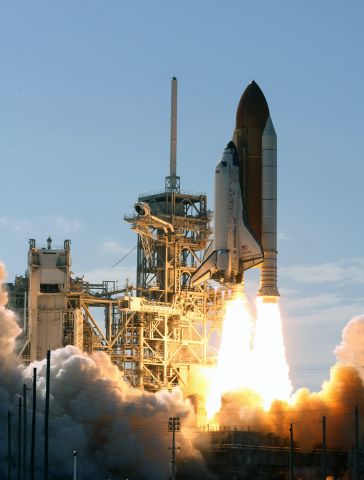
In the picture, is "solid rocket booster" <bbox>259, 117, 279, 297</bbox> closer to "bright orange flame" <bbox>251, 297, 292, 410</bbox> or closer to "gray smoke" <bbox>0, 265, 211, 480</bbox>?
"bright orange flame" <bbox>251, 297, 292, 410</bbox>

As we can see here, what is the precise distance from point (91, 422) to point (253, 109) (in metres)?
24.2

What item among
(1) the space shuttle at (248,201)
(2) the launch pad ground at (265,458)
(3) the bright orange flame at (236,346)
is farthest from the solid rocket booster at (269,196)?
(2) the launch pad ground at (265,458)

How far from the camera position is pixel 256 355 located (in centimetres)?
8831

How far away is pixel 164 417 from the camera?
89.4m

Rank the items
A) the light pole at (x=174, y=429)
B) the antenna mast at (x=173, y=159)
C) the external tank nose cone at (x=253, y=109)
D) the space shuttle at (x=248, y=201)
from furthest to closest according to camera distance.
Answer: the antenna mast at (x=173, y=159)
the external tank nose cone at (x=253, y=109)
the space shuttle at (x=248, y=201)
the light pole at (x=174, y=429)

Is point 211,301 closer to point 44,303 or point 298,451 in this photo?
point 44,303

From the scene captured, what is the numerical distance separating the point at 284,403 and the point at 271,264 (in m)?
9.51

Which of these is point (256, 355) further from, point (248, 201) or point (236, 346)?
point (248, 201)

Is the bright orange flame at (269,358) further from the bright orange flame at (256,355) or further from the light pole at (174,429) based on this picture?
the light pole at (174,429)

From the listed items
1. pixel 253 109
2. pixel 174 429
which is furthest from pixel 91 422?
pixel 253 109

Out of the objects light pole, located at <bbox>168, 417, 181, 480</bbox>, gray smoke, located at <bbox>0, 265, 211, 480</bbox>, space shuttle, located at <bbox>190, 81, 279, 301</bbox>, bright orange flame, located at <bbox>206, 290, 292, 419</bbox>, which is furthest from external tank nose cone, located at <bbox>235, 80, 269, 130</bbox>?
light pole, located at <bbox>168, 417, 181, 480</bbox>

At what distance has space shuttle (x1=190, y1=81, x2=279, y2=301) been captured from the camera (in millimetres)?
86688

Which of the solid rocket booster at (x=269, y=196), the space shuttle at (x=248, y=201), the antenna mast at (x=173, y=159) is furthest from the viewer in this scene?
the antenna mast at (x=173, y=159)

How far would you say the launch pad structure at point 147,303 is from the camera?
9650 centimetres
